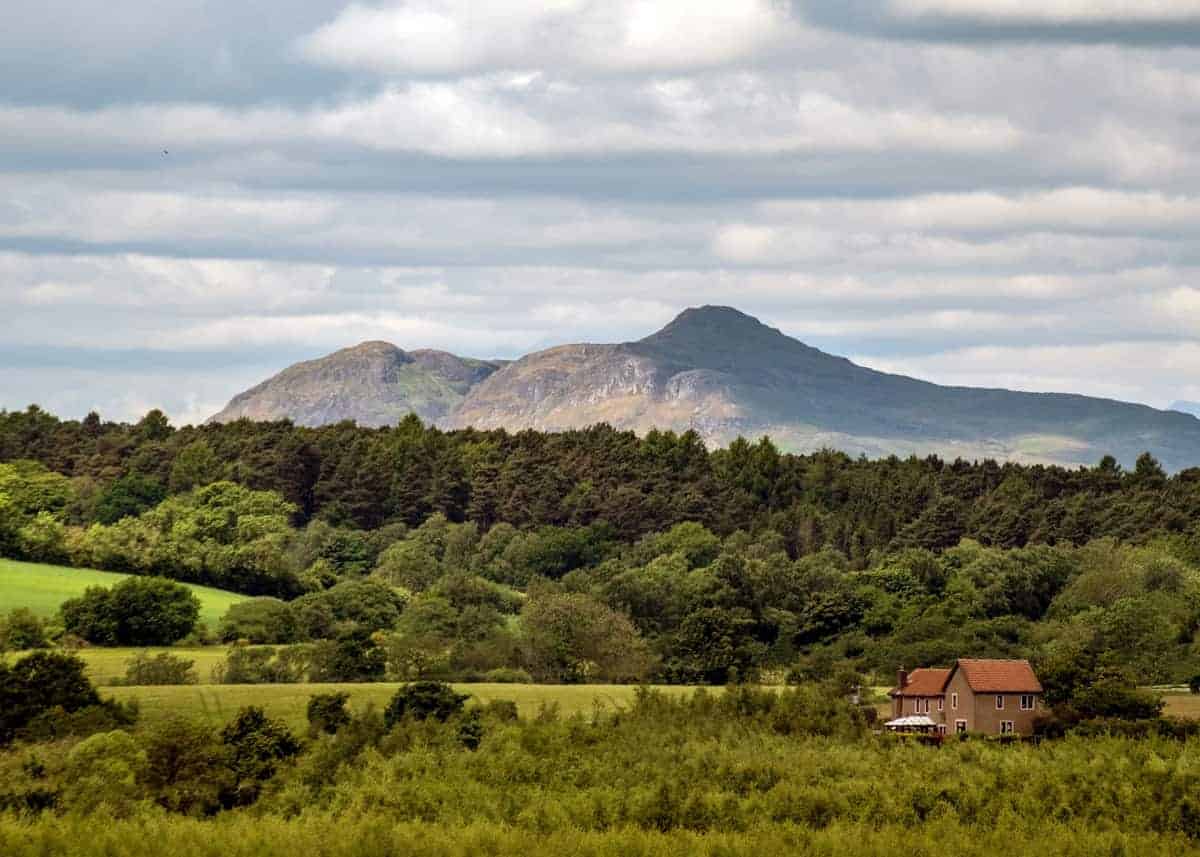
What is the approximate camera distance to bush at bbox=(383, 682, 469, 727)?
90.2 meters

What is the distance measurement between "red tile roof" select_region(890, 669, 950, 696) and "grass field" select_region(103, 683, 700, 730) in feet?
33.7

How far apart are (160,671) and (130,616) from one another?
1978cm

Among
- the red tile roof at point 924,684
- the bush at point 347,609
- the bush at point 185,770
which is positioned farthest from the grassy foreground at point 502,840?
the bush at point 347,609

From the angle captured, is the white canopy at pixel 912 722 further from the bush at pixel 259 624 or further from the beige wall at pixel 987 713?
the bush at pixel 259 624

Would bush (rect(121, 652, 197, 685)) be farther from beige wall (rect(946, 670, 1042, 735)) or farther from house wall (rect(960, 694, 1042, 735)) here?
house wall (rect(960, 694, 1042, 735))

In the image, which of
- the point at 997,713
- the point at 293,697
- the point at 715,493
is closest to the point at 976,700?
the point at 997,713

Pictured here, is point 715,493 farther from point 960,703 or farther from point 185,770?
point 185,770

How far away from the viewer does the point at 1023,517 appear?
173 metres

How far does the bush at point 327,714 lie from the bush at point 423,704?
6.27ft

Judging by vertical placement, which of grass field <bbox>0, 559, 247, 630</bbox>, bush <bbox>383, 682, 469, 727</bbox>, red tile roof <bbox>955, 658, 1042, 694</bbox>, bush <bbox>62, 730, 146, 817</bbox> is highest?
grass field <bbox>0, 559, 247, 630</bbox>

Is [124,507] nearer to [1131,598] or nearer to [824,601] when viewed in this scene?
[824,601]

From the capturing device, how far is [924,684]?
342 ft

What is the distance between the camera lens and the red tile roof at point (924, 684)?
10288 centimetres

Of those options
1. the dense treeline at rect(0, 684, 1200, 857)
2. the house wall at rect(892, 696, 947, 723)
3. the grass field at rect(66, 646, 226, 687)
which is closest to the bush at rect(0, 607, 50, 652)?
the grass field at rect(66, 646, 226, 687)
